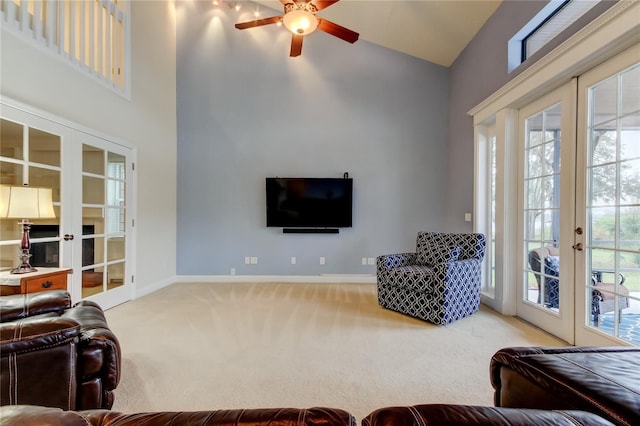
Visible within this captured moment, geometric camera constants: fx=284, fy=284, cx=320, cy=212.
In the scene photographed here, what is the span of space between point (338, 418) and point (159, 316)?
10.7 feet

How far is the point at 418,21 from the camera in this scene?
3.92 meters

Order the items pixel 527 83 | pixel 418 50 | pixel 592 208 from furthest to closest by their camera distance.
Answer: pixel 418 50
pixel 527 83
pixel 592 208

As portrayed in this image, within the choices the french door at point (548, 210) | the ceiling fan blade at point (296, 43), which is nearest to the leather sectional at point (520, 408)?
the french door at point (548, 210)

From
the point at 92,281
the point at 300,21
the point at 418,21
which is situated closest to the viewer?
the point at 300,21

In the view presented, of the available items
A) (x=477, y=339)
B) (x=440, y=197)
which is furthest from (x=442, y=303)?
(x=440, y=197)

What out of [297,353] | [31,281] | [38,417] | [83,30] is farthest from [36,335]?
[83,30]

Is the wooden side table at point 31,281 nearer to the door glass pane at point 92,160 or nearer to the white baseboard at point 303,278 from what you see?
the door glass pane at point 92,160

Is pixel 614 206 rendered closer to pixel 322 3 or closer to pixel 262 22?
pixel 322 3

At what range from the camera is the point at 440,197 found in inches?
186

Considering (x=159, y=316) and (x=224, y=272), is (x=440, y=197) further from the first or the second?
(x=159, y=316)

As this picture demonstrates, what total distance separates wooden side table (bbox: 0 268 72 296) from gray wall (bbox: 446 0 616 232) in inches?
185

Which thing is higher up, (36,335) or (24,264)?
(24,264)

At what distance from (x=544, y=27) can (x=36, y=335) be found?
4646 millimetres

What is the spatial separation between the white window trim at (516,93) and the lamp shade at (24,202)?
4.51 metres
